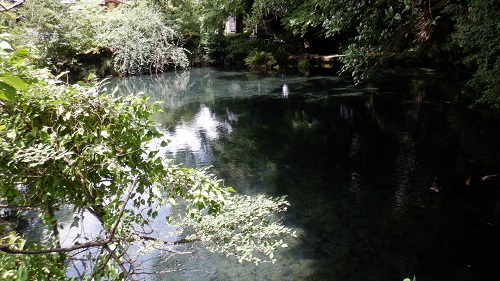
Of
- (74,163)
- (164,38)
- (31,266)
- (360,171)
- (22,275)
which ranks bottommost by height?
(360,171)

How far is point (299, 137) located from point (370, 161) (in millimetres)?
2334

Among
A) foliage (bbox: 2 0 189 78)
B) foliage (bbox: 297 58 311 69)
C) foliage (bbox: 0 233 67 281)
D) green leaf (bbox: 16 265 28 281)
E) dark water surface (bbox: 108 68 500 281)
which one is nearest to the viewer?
green leaf (bbox: 16 265 28 281)

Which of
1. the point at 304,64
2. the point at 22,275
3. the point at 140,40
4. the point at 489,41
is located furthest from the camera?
the point at 304,64

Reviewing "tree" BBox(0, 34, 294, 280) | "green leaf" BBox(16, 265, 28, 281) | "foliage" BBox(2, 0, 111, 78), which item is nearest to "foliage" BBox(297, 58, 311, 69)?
"foliage" BBox(2, 0, 111, 78)

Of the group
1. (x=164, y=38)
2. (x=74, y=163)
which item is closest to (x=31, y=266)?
(x=74, y=163)

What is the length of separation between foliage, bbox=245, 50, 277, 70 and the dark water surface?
7160 mm

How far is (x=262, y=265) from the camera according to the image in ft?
14.7

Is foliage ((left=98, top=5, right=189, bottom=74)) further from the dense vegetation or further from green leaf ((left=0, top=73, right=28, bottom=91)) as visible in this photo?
green leaf ((left=0, top=73, right=28, bottom=91))

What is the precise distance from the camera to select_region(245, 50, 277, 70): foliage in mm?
21359

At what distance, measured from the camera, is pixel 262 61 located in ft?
70.8

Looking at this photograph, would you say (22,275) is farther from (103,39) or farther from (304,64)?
(103,39)

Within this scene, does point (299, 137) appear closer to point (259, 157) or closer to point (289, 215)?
point (259, 157)

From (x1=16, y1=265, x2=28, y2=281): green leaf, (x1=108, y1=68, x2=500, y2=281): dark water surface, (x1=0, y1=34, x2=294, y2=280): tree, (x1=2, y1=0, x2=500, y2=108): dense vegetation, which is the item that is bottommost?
(x1=108, y1=68, x2=500, y2=281): dark water surface

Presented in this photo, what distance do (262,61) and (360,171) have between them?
1560cm
